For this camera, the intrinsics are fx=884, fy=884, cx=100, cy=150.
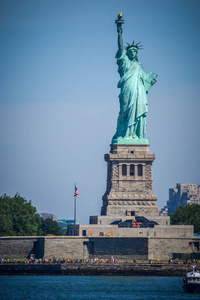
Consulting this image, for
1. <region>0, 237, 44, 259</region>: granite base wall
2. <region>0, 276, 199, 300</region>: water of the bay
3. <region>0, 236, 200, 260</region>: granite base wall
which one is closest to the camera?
<region>0, 276, 199, 300</region>: water of the bay

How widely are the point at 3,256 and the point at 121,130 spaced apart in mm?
20916

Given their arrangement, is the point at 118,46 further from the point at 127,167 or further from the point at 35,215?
the point at 35,215

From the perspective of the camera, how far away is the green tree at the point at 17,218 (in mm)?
109875

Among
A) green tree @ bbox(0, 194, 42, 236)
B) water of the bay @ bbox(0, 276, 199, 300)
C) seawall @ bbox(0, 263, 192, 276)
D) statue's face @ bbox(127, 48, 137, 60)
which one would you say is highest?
statue's face @ bbox(127, 48, 137, 60)

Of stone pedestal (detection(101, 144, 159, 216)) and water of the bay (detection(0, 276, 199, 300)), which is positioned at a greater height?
stone pedestal (detection(101, 144, 159, 216))

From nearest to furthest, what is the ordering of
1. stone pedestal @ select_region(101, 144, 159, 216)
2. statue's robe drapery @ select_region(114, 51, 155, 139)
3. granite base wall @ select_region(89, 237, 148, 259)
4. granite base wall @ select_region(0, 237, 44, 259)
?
granite base wall @ select_region(89, 237, 148, 259)
granite base wall @ select_region(0, 237, 44, 259)
stone pedestal @ select_region(101, 144, 159, 216)
statue's robe drapery @ select_region(114, 51, 155, 139)

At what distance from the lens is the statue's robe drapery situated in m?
106

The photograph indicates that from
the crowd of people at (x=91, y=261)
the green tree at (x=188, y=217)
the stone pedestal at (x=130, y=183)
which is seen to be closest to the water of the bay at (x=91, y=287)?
the crowd of people at (x=91, y=261)

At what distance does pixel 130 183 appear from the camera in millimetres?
104688

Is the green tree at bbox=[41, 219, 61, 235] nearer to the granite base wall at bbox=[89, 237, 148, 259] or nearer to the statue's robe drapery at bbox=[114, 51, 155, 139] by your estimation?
the statue's robe drapery at bbox=[114, 51, 155, 139]

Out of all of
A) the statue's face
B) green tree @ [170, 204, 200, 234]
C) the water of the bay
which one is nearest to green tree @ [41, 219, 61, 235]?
green tree @ [170, 204, 200, 234]

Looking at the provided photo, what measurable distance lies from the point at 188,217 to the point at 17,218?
73.7 ft

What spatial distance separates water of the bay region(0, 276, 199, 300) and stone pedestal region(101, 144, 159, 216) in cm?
1417

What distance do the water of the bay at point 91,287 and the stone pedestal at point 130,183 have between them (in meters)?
14.2
